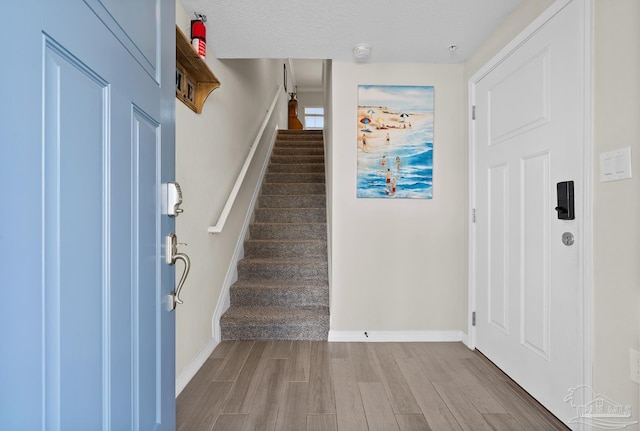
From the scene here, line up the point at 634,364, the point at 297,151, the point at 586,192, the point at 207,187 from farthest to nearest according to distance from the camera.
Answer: the point at 297,151
the point at 207,187
the point at 586,192
the point at 634,364

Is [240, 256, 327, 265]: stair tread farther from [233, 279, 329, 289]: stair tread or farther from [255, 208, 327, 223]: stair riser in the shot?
[255, 208, 327, 223]: stair riser

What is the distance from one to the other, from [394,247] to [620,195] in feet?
5.04

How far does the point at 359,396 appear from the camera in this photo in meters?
1.87

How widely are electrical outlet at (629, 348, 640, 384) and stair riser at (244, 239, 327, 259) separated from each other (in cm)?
236

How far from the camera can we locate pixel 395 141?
268 centimetres

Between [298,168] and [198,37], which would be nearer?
[198,37]

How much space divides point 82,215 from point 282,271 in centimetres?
260

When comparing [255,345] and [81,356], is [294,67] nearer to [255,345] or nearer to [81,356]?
[255,345]

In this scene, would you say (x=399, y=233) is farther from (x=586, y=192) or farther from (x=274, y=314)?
(x=586, y=192)

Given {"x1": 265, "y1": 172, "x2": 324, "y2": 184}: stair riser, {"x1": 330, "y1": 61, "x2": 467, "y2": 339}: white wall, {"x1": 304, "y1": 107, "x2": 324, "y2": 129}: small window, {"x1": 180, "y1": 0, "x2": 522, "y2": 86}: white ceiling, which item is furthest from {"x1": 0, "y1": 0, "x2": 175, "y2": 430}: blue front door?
{"x1": 304, "y1": 107, "x2": 324, "y2": 129}: small window

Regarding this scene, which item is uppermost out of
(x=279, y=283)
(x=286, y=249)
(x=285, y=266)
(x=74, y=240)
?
(x=74, y=240)

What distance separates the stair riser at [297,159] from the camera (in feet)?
15.7

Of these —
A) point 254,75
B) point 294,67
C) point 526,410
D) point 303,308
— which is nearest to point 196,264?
point 303,308

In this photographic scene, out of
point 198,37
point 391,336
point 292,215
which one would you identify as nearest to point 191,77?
point 198,37
